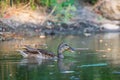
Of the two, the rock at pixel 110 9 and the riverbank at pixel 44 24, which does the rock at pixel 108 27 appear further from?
the rock at pixel 110 9

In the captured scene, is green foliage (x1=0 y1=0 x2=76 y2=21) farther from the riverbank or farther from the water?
the water

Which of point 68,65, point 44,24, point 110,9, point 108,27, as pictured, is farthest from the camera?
point 110,9

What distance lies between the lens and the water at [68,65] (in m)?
15.3

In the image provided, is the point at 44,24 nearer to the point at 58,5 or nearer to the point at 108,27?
the point at 58,5

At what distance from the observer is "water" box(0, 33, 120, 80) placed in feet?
50.2

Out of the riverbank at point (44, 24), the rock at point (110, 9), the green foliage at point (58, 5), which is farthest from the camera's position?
the rock at point (110, 9)

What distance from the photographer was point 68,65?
17.2 m

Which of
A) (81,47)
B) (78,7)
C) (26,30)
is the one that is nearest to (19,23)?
(26,30)

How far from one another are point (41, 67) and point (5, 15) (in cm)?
1456

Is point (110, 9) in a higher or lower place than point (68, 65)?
higher

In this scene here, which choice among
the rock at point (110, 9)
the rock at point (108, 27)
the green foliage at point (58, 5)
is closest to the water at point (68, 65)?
the green foliage at point (58, 5)

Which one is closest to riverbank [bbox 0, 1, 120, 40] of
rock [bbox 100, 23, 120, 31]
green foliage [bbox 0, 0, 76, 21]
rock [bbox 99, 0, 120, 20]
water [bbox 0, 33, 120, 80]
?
rock [bbox 100, 23, 120, 31]

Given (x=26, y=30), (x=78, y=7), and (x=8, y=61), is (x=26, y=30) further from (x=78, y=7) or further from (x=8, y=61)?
(x=8, y=61)

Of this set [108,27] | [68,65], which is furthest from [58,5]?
[68,65]
